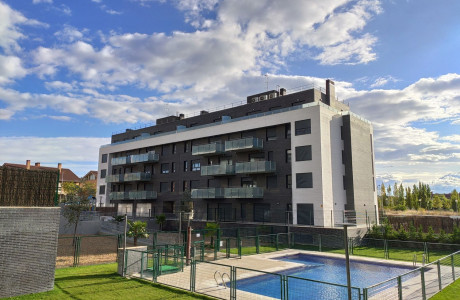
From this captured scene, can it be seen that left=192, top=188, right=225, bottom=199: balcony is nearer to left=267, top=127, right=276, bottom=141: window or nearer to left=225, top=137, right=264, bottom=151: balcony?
left=225, top=137, right=264, bottom=151: balcony

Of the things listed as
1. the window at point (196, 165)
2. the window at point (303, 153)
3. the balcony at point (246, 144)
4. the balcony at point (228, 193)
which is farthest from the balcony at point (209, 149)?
the window at point (303, 153)

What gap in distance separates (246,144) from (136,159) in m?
19.7

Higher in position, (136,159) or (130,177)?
(136,159)

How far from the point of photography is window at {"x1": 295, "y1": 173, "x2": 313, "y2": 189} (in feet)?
97.9

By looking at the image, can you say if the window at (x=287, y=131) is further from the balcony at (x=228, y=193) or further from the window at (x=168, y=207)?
the window at (x=168, y=207)

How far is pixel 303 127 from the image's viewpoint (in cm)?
3098

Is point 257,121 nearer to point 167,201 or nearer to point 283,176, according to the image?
point 283,176

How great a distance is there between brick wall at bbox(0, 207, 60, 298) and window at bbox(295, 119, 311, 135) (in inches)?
911

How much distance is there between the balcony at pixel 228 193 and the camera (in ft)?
Answer: 107

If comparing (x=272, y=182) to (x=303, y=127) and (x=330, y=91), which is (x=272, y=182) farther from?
(x=330, y=91)

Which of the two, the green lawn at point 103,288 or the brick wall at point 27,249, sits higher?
the brick wall at point 27,249

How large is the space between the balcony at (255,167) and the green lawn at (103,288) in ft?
63.3

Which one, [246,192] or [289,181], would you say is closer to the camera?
[289,181]

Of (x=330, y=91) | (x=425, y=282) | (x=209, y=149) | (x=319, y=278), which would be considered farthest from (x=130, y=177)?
(x=425, y=282)
